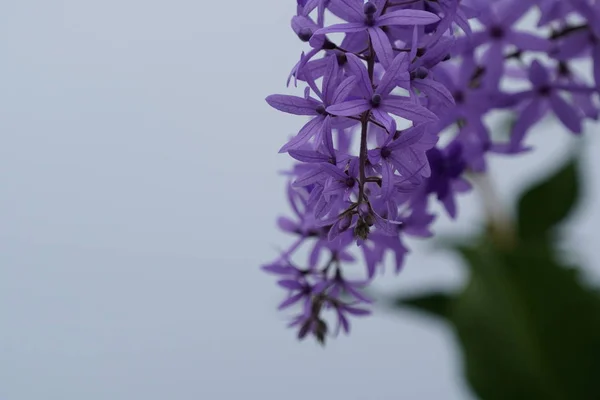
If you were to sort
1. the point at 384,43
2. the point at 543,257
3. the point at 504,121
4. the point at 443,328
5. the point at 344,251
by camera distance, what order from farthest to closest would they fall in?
1. the point at 443,328
2. the point at 504,121
3. the point at 543,257
4. the point at 344,251
5. the point at 384,43

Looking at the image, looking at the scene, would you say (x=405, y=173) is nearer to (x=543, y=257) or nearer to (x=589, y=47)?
(x=589, y=47)

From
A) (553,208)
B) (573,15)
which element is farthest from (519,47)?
(553,208)

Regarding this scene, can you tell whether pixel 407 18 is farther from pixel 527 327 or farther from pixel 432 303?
pixel 432 303

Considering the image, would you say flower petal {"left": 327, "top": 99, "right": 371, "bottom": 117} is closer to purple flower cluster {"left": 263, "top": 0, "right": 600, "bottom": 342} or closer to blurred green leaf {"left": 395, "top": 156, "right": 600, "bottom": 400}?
purple flower cluster {"left": 263, "top": 0, "right": 600, "bottom": 342}

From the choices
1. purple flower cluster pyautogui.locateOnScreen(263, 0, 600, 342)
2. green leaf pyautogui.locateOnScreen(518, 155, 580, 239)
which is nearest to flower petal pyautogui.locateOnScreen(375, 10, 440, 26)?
purple flower cluster pyautogui.locateOnScreen(263, 0, 600, 342)

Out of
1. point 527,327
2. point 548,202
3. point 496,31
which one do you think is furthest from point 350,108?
point 548,202

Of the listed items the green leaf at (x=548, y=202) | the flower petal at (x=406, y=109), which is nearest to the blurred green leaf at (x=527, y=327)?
the green leaf at (x=548, y=202)
